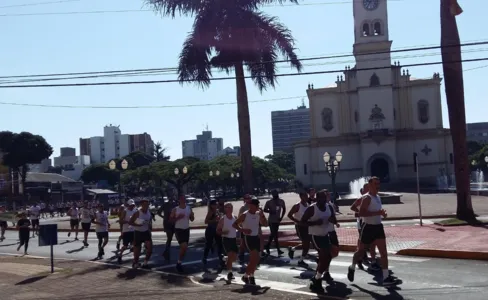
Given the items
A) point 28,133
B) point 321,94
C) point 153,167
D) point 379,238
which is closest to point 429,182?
point 321,94

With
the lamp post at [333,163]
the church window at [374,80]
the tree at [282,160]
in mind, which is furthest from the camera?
the tree at [282,160]

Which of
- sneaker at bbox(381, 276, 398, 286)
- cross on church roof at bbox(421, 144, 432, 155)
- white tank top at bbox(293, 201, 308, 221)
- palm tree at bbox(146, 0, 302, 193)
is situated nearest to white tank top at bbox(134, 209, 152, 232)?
white tank top at bbox(293, 201, 308, 221)

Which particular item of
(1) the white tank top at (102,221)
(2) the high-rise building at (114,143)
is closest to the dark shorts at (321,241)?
(1) the white tank top at (102,221)

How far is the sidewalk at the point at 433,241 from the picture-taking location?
48.1 ft

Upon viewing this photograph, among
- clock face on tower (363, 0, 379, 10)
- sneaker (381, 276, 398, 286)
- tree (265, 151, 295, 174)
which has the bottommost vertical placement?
sneaker (381, 276, 398, 286)

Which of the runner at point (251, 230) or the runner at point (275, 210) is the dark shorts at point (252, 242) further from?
the runner at point (275, 210)

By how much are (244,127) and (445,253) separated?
44.9ft

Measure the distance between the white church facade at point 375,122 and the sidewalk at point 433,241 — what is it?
2111 inches

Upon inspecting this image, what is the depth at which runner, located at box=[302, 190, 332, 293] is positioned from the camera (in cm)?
1064

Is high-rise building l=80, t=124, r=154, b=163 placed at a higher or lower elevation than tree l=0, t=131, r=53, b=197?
higher

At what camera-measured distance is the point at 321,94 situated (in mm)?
80625

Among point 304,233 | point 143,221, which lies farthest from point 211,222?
point 304,233

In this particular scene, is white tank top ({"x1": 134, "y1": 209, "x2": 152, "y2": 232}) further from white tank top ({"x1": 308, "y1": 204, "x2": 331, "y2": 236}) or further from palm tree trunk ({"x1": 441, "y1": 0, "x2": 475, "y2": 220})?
palm tree trunk ({"x1": 441, "y1": 0, "x2": 475, "y2": 220})

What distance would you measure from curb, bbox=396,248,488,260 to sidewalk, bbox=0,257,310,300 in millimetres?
5648
